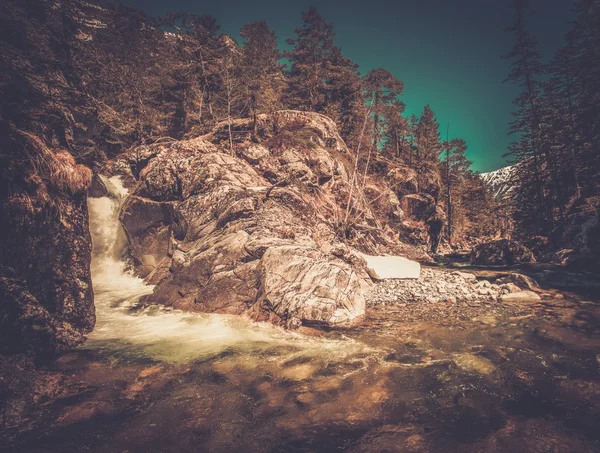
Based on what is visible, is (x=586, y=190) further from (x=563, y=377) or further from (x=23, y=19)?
(x=23, y=19)

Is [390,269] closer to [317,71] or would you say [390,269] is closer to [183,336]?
[183,336]

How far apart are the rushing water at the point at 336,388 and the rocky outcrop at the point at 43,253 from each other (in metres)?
0.81

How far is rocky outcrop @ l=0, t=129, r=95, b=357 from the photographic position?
535cm

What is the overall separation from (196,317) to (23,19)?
8.70m

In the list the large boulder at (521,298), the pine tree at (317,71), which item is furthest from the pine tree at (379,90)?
the large boulder at (521,298)

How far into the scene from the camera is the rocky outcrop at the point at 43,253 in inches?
211

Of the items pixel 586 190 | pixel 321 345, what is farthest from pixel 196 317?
pixel 586 190

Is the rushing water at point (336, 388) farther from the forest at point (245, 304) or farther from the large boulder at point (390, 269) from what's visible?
the large boulder at point (390, 269)

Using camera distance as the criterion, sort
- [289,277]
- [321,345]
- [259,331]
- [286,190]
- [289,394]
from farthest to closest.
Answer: [286,190], [289,277], [259,331], [321,345], [289,394]

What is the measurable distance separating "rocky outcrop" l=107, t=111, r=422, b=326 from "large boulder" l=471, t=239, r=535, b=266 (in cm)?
503

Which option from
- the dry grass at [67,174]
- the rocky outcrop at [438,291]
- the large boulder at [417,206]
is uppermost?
the large boulder at [417,206]

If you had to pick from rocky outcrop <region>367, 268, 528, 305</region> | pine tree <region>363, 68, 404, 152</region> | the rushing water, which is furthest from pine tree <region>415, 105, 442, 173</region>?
the rushing water

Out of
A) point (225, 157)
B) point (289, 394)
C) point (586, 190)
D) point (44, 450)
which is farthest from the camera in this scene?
point (586, 190)

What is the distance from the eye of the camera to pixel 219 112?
92.6 feet
